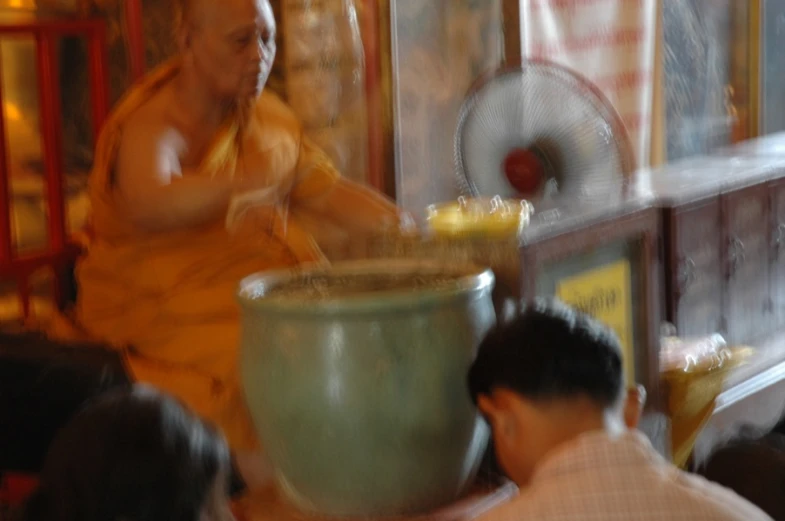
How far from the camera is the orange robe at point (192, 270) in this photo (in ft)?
5.07

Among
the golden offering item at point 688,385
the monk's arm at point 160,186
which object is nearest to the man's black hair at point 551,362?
the monk's arm at point 160,186

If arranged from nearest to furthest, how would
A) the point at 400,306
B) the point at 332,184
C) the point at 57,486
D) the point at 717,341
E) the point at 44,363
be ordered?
the point at 57,486 < the point at 400,306 < the point at 44,363 < the point at 332,184 < the point at 717,341

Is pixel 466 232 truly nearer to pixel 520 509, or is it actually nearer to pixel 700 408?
pixel 520 509

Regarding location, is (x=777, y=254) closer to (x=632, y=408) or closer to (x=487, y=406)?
(x=632, y=408)

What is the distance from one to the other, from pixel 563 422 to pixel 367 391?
0.24 meters

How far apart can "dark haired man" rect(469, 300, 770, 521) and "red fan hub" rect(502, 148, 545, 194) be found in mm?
534

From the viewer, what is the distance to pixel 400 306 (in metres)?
1.21

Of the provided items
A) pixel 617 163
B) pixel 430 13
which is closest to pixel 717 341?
pixel 617 163

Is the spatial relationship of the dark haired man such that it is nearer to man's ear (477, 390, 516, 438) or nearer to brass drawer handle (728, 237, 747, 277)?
man's ear (477, 390, 516, 438)

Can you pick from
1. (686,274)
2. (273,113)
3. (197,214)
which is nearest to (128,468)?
(197,214)

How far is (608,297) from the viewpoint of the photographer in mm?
1646

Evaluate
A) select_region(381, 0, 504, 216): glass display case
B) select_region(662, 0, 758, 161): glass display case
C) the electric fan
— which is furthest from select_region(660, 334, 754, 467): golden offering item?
select_region(662, 0, 758, 161): glass display case

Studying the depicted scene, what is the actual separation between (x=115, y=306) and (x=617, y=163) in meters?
0.92

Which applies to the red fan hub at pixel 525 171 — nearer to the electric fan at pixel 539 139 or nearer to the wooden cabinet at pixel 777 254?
the electric fan at pixel 539 139
